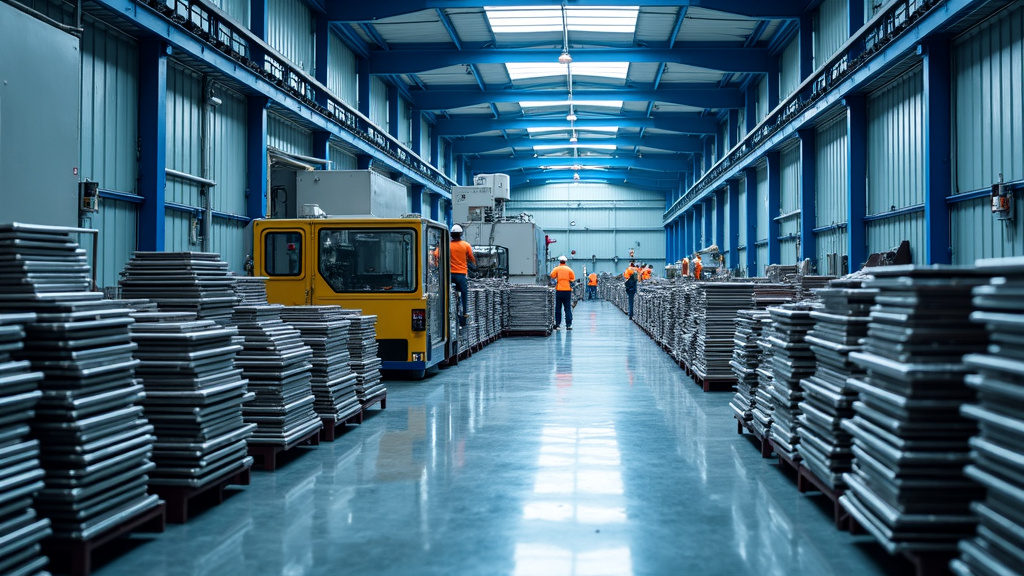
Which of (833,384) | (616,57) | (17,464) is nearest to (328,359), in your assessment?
(17,464)

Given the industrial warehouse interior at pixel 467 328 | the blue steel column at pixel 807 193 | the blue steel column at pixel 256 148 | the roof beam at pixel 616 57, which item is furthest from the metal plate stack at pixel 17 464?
the roof beam at pixel 616 57

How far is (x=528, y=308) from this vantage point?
19094mm

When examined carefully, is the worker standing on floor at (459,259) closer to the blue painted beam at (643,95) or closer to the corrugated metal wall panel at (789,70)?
the corrugated metal wall panel at (789,70)

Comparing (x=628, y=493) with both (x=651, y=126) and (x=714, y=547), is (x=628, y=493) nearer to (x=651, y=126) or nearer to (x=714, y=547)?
(x=714, y=547)

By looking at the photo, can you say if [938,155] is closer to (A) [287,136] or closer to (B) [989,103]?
(B) [989,103]

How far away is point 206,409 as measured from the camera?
4.64 meters

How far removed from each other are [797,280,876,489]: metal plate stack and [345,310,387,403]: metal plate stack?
169 inches

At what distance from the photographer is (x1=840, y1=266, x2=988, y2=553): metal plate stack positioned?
11.1 feet

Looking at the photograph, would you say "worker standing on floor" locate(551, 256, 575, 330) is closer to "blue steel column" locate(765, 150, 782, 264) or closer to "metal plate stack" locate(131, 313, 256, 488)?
"blue steel column" locate(765, 150, 782, 264)

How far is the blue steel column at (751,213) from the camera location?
82.2 ft

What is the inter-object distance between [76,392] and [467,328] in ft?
32.6

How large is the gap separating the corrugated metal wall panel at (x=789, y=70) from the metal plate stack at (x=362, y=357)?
15745mm

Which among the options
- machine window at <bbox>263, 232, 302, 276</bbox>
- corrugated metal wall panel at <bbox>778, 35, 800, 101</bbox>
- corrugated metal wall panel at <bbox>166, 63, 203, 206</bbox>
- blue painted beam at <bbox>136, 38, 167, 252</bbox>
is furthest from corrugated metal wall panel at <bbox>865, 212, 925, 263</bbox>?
corrugated metal wall panel at <bbox>166, 63, 203, 206</bbox>

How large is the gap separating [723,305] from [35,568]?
783 cm
